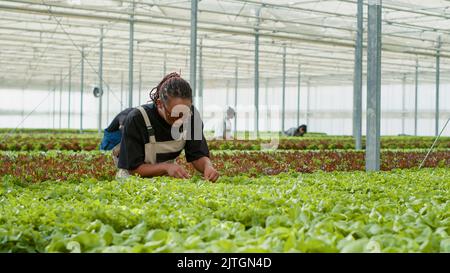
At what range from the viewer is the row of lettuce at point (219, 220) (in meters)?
2.36

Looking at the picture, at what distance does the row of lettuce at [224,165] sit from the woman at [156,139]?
3.07 feet

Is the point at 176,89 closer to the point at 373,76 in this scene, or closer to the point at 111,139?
the point at 373,76

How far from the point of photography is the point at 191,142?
5465 mm

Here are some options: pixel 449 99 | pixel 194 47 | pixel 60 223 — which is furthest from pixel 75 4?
pixel 449 99

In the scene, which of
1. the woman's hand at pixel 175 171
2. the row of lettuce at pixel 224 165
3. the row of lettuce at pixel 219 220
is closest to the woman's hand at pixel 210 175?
the woman's hand at pixel 175 171

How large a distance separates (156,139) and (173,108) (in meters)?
0.46

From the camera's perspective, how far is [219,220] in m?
3.13

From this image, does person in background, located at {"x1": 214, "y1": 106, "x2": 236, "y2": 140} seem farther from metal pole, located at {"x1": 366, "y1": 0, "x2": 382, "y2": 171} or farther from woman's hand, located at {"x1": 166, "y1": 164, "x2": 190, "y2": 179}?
woman's hand, located at {"x1": 166, "y1": 164, "x2": 190, "y2": 179}

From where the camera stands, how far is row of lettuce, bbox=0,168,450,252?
2363 millimetres

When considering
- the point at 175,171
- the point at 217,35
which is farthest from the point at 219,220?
the point at 217,35

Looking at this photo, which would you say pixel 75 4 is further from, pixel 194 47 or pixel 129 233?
pixel 129 233

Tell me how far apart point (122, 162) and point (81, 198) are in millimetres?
1337
